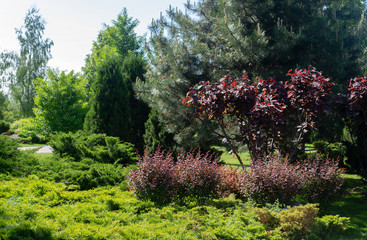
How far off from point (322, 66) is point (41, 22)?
2891 centimetres

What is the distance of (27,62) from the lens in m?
27.6

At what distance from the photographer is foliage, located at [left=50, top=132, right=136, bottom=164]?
7.30 metres

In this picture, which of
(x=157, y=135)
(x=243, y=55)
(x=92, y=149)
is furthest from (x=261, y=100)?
(x=92, y=149)

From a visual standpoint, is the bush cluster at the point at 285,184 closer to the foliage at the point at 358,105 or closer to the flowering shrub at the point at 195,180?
the flowering shrub at the point at 195,180

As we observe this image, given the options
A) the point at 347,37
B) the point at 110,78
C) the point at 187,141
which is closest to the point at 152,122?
the point at 187,141

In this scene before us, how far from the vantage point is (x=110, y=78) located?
31.5 ft

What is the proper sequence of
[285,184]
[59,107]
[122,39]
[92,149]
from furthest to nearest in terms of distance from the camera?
1. [122,39]
2. [59,107]
3. [92,149]
4. [285,184]

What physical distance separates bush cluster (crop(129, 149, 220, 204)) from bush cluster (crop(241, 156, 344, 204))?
2.05 ft

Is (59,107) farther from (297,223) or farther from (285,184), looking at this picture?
(297,223)

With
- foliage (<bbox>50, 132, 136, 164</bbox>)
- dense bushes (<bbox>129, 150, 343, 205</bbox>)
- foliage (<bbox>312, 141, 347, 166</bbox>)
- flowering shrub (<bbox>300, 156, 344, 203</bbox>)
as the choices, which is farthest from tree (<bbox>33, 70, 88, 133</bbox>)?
flowering shrub (<bbox>300, 156, 344, 203</bbox>)

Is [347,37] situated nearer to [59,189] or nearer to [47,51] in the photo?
[59,189]

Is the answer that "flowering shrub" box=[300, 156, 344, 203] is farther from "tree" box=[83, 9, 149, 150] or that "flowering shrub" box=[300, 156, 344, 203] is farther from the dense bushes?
"tree" box=[83, 9, 149, 150]

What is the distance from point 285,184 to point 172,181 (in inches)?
70.5

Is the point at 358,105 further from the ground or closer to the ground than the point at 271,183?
further from the ground
